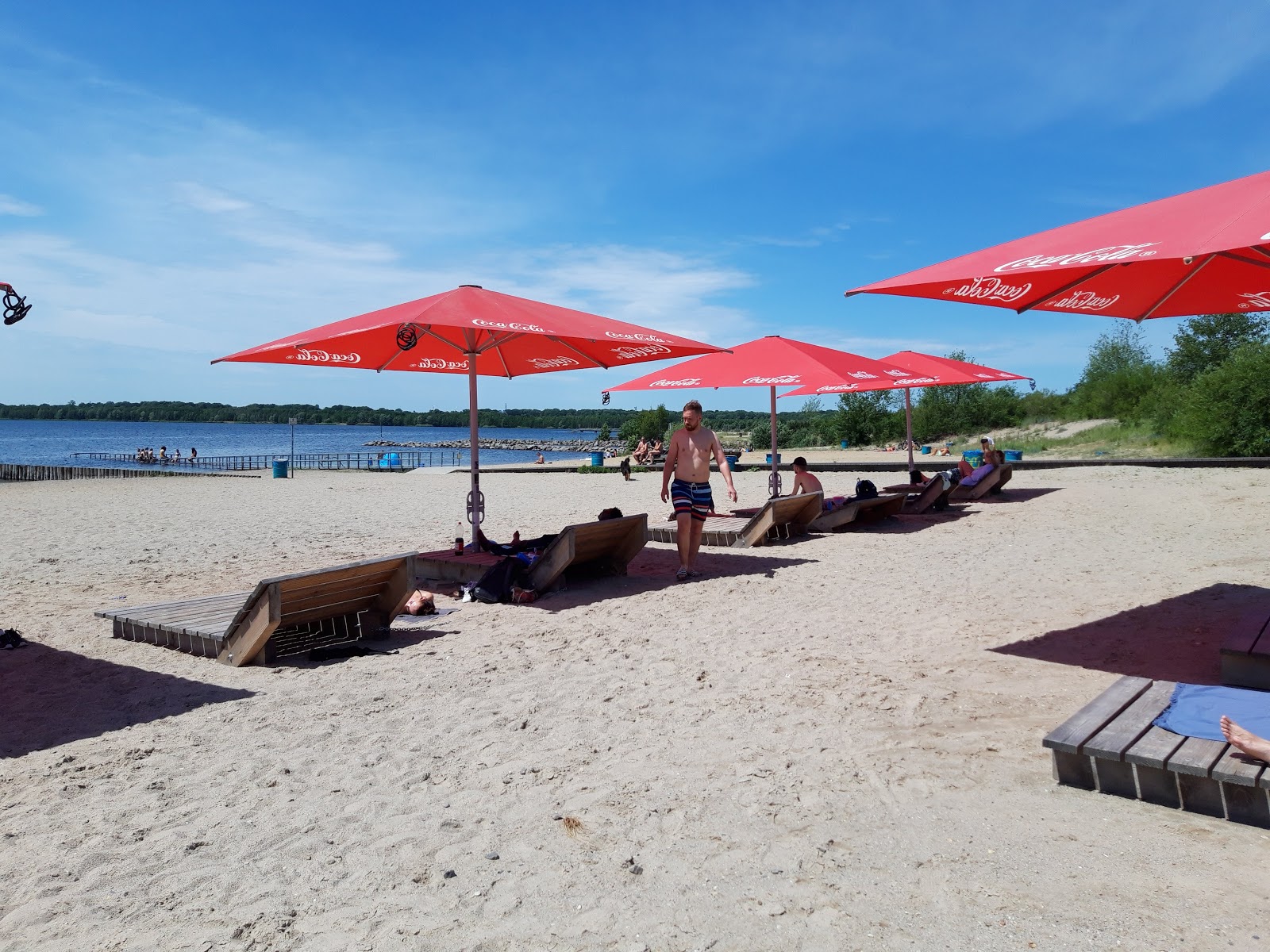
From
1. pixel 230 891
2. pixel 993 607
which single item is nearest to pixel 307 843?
pixel 230 891

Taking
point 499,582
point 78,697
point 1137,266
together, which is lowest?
point 78,697

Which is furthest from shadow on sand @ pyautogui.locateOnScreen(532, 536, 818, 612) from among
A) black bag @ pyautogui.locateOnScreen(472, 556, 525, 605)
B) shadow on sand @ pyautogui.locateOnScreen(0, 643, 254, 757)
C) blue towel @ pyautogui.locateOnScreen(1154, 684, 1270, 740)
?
blue towel @ pyautogui.locateOnScreen(1154, 684, 1270, 740)

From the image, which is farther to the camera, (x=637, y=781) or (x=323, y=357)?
(x=323, y=357)

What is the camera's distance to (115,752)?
388cm

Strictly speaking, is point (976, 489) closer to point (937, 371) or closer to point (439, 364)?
point (937, 371)

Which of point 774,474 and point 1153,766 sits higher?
point 774,474

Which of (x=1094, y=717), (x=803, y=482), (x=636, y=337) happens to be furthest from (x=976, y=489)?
(x=1094, y=717)

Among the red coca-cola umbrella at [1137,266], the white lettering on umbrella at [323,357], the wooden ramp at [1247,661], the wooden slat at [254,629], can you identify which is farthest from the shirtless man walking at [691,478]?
the wooden ramp at [1247,661]

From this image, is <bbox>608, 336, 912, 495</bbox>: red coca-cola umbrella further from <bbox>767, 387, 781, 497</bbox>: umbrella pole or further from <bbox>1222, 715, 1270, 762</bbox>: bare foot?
<bbox>1222, 715, 1270, 762</bbox>: bare foot

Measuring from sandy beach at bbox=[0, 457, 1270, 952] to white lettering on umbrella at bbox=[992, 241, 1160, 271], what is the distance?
2078 millimetres

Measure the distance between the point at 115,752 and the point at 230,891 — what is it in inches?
63.1

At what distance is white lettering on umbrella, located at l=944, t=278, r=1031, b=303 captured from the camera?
191 inches

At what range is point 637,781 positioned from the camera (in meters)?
3.48

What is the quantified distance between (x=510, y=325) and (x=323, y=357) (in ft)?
7.86
